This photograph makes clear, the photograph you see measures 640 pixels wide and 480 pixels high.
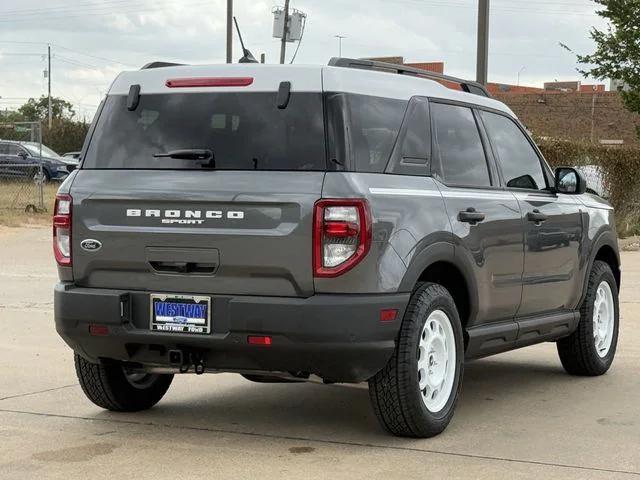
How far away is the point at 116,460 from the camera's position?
19.2 feet

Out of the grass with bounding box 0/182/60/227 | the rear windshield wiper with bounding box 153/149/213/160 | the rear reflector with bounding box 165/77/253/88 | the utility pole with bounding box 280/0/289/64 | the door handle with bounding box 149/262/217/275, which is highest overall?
the utility pole with bounding box 280/0/289/64

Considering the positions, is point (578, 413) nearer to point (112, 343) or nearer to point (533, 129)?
point (112, 343)

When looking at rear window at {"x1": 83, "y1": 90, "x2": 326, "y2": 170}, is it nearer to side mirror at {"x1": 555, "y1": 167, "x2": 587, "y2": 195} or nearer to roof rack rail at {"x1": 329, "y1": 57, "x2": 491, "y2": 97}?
roof rack rail at {"x1": 329, "y1": 57, "x2": 491, "y2": 97}

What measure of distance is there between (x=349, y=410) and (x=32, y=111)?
97.5 meters

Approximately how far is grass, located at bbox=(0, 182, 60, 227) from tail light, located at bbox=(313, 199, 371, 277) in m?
18.6

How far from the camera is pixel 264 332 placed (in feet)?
19.2

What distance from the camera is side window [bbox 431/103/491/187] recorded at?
22.3 ft

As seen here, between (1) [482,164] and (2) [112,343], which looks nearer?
(2) [112,343]

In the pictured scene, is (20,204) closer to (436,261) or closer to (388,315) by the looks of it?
(436,261)

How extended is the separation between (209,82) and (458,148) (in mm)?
1574

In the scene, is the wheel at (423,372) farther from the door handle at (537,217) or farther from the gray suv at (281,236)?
the door handle at (537,217)

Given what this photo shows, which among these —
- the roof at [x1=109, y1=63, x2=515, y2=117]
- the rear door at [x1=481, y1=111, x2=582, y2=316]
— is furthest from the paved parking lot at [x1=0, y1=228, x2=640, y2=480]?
the roof at [x1=109, y1=63, x2=515, y2=117]

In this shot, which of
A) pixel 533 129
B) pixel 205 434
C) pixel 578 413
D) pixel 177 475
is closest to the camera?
pixel 177 475

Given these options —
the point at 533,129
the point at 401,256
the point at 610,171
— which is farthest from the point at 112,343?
the point at 533,129
